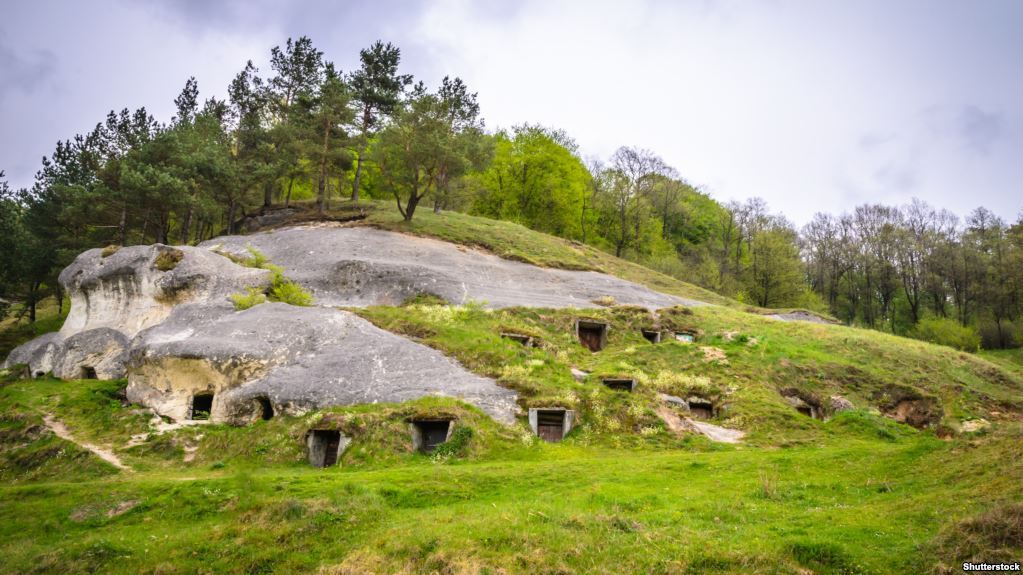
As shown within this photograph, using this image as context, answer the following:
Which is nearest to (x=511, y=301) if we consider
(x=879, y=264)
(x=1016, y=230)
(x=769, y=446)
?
(x=769, y=446)

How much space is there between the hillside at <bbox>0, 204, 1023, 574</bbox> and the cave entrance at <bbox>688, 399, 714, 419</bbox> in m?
0.17

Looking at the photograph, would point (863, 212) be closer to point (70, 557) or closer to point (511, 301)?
point (511, 301)

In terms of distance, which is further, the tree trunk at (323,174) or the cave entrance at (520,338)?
the tree trunk at (323,174)

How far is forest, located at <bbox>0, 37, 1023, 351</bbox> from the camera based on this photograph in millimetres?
46125

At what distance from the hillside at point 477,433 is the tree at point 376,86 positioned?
48.3 ft

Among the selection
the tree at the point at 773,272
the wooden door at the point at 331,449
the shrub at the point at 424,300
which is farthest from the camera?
the tree at the point at 773,272

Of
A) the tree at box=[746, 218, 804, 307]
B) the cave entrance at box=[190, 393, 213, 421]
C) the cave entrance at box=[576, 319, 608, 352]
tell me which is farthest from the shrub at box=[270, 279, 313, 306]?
the tree at box=[746, 218, 804, 307]

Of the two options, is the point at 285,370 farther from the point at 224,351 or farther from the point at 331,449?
the point at 331,449

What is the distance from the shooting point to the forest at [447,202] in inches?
1816

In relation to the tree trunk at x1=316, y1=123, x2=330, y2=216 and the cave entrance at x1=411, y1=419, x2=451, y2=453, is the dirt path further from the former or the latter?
the tree trunk at x1=316, y1=123, x2=330, y2=216

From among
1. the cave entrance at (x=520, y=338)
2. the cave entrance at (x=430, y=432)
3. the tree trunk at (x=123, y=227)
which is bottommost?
the cave entrance at (x=430, y=432)

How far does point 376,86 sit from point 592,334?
119 ft

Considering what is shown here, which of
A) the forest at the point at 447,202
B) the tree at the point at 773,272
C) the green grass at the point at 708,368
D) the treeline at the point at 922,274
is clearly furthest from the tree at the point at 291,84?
the treeline at the point at 922,274

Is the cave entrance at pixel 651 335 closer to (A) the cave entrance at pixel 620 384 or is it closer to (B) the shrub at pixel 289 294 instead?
(A) the cave entrance at pixel 620 384
